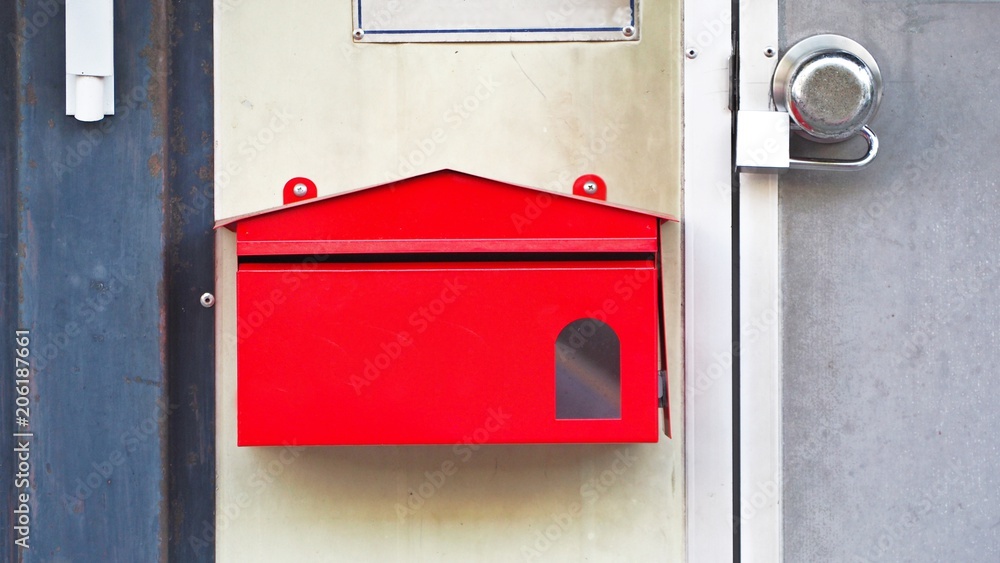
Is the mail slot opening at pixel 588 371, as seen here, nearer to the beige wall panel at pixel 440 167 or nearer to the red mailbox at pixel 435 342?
the red mailbox at pixel 435 342

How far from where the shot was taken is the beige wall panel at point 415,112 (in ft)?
5.89

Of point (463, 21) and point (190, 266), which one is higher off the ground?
point (463, 21)

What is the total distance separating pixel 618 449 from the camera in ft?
5.86

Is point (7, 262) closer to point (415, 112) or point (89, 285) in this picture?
point (89, 285)

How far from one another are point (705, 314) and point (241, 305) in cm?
102

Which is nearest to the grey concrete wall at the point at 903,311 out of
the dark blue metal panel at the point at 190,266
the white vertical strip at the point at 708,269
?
the white vertical strip at the point at 708,269

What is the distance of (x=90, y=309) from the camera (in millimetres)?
1744

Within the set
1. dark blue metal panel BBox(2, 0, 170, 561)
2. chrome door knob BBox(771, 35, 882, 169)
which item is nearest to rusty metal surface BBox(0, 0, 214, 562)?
dark blue metal panel BBox(2, 0, 170, 561)

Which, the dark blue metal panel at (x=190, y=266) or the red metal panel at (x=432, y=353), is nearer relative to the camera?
the red metal panel at (x=432, y=353)

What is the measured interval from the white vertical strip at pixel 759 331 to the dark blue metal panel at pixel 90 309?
132 cm

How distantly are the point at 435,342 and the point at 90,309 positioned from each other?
82 centimetres

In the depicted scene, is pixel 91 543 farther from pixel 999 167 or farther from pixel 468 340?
pixel 999 167

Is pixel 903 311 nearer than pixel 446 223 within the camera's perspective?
No

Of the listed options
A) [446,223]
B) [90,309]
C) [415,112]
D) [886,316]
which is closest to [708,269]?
[886,316]
